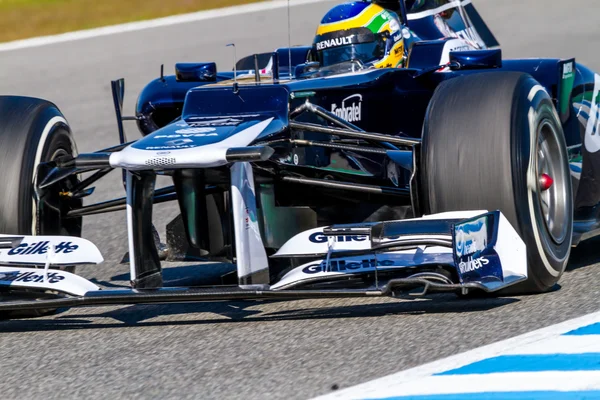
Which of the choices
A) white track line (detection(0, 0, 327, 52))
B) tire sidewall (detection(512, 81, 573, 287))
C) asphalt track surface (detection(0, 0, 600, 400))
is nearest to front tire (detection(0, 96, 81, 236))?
asphalt track surface (detection(0, 0, 600, 400))

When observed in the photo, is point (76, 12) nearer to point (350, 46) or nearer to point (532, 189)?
point (350, 46)

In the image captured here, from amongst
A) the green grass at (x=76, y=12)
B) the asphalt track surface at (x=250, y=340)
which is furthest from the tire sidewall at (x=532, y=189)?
the green grass at (x=76, y=12)

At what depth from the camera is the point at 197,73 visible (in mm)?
6770

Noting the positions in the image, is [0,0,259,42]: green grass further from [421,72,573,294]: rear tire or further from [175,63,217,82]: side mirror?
[421,72,573,294]: rear tire

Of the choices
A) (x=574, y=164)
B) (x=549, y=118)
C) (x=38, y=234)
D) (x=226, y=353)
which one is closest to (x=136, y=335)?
(x=226, y=353)

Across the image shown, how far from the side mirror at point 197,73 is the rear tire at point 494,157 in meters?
2.15

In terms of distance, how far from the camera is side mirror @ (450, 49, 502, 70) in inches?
232

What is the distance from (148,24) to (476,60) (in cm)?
1107

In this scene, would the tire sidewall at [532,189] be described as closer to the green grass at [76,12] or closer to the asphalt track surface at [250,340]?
the asphalt track surface at [250,340]

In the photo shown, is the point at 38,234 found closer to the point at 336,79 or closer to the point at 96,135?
the point at 336,79

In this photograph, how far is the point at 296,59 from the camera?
276 inches

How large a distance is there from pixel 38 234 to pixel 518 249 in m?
2.35

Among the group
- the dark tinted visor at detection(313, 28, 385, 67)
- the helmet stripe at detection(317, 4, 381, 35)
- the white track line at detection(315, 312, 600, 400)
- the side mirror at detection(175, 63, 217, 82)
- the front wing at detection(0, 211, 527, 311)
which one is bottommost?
the white track line at detection(315, 312, 600, 400)

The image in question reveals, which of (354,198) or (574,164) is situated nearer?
A: (354,198)
